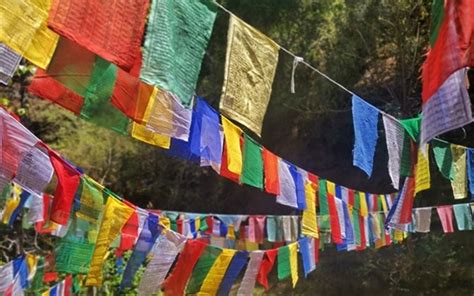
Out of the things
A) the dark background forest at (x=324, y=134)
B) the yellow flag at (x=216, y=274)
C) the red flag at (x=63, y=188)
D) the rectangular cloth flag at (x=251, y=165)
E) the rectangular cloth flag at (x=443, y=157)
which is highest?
the dark background forest at (x=324, y=134)

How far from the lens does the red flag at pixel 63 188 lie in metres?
5.06

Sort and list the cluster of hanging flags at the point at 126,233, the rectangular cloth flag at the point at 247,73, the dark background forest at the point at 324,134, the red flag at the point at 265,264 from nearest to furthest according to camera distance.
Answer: the rectangular cloth flag at the point at 247,73
the cluster of hanging flags at the point at 126,233
the red flag at the point at 265,264
the dark background forest at the point at 324,134

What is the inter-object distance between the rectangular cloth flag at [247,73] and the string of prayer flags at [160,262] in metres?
1.91

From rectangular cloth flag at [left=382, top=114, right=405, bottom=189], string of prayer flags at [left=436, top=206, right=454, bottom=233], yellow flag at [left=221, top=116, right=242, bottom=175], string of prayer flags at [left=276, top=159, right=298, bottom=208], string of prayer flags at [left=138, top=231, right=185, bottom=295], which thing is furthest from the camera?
string of prayer flags at [left=436, top=206, right=454, bottom=233]

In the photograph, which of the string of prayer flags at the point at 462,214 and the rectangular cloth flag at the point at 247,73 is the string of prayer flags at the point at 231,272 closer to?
the rectangular cloth flag at the point at 247,73

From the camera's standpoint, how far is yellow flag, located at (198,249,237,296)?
603 cm

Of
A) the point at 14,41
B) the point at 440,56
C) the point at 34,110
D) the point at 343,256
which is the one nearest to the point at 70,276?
the point at 14,41

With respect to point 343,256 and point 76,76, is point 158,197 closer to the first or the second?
point 343,256

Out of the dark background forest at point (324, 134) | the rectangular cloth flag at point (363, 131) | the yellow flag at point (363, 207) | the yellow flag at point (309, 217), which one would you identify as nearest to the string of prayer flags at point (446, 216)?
the yellow flag at point (363, 207)

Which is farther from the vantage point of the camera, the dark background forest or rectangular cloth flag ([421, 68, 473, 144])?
the dark background forest

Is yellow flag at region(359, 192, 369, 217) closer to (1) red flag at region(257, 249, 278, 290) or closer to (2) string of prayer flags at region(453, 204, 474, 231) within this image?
(2) string of prayer flags at region(453, 204, 474, 231)

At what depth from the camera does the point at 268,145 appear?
17.3 m

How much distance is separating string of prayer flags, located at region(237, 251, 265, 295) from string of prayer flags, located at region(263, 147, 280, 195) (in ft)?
2.72

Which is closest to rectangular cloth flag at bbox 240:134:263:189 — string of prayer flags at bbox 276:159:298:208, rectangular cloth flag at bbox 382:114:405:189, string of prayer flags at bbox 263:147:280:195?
string of prayer flags at bbox 263:147:280:195
